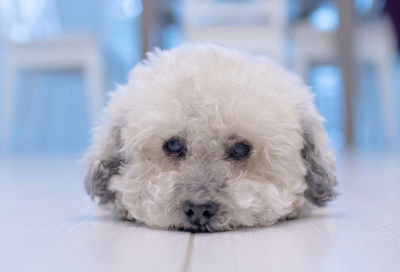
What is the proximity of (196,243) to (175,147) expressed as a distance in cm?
33

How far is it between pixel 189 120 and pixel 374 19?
5011 mm

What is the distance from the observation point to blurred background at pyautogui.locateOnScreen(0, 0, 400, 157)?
5148mm

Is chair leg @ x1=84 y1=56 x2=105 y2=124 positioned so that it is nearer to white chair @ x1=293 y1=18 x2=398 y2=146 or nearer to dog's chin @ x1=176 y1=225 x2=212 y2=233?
white chair @ x1=293 y1=18 x2=398 y2=146

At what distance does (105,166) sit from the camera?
156 cm

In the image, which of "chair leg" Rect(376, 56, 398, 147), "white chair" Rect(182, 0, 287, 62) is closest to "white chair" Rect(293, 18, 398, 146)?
"chair leg" Rect(376, 56, 398, 147)

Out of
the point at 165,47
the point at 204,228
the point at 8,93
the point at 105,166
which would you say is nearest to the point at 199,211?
the point at 204,228

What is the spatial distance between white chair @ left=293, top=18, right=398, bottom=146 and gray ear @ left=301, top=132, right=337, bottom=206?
3.83 meters

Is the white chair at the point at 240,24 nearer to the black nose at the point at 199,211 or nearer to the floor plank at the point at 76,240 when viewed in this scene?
the floor plank at the point at 76,240

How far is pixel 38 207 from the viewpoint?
1.80 meters

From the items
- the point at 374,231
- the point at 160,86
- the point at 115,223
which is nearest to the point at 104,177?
the point at 115,223

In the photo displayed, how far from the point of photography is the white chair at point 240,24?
4.94 m

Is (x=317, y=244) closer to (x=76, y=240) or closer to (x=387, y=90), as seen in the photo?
(x=76, y=240)

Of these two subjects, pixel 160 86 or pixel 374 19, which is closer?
pixel 160 86

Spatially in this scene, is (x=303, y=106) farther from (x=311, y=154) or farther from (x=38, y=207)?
(x=38, y=207)
